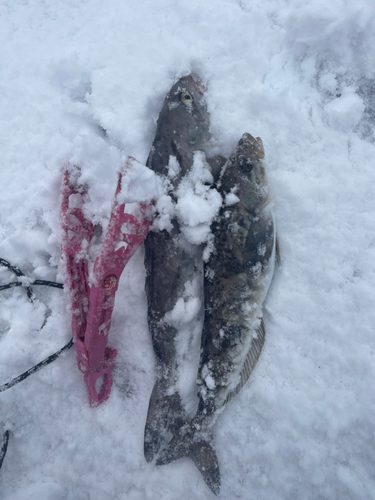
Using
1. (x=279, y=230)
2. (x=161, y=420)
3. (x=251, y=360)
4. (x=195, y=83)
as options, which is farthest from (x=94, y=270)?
(x=195, y=83)

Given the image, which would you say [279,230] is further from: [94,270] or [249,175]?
[94,270]

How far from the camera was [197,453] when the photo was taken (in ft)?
9.46

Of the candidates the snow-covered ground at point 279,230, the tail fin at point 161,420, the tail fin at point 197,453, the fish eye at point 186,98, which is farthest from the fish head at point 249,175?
the tail fin at point 197,453

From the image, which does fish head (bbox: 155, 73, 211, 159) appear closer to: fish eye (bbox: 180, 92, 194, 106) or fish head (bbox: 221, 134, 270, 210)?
fish eye (bbox: 180, 92, 194, 106)

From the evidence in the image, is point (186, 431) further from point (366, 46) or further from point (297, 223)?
point (366, 46)

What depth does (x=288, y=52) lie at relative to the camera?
3.39 m

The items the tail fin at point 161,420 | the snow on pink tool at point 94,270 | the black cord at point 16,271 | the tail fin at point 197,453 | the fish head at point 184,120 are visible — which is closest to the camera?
the snow on pink tool at point 94,270

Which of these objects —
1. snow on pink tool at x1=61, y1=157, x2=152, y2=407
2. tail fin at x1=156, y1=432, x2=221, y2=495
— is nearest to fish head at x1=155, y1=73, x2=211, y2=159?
snow on pink tool at x1=61, y1=157, x2=152, y2=407

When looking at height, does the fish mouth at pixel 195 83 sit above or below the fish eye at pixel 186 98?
above

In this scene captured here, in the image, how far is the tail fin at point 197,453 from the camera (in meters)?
2.83

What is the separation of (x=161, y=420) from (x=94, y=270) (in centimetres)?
163

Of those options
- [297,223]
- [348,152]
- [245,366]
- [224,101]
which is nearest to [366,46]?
[348,152]

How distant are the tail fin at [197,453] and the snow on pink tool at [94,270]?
0.83 meters

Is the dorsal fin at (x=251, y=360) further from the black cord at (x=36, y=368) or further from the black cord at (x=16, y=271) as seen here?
the black cord at (x=16, y=271)
